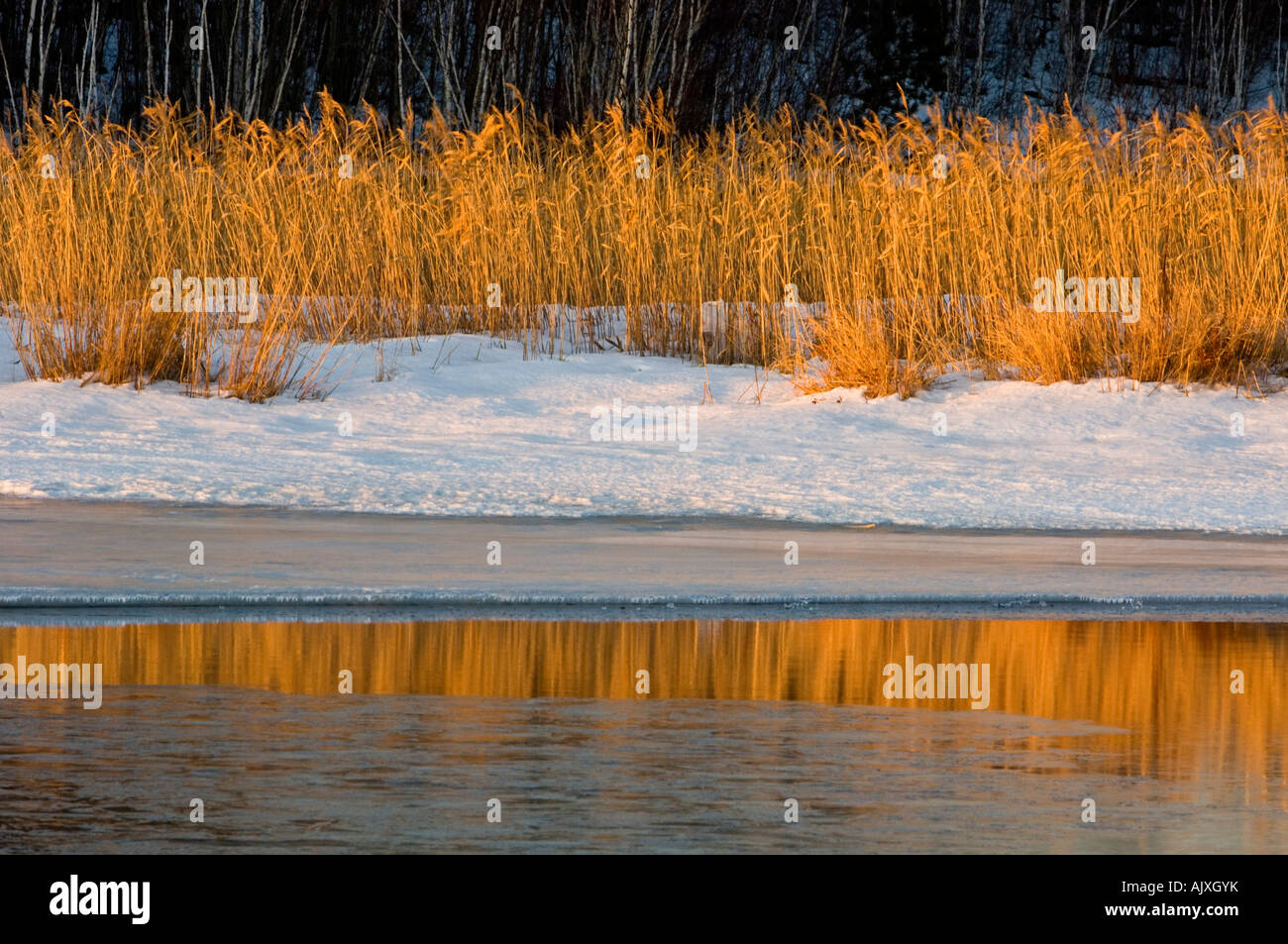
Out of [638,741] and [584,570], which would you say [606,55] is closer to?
[584,570]

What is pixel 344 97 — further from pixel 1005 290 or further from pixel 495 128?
pixel 1005 290

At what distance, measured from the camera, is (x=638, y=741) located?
3648 millimetres

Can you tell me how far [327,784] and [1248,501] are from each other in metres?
5.54

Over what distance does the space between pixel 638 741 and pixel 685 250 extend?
906 centimetres

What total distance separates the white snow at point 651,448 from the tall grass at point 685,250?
0.94ft

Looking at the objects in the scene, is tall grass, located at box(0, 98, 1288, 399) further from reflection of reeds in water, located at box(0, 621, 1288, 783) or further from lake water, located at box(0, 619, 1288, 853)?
lake water, located at box(0, 619, 1288, 853)

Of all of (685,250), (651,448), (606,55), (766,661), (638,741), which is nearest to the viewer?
(638,741)

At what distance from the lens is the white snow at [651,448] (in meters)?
7.69

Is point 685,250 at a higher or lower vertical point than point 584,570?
higher

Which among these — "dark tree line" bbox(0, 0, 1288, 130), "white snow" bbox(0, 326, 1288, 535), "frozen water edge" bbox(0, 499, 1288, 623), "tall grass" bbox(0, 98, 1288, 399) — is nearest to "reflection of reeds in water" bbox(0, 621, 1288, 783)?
"frozen water edge" bbox(0, 499, 1288, 623)

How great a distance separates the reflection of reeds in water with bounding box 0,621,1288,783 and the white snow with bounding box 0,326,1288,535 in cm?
233

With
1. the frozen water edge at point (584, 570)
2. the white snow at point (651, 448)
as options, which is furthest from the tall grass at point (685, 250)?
the frozen water edge at point (584, 570)

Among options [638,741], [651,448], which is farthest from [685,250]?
[638,741]

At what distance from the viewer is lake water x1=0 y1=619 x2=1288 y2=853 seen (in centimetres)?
299
